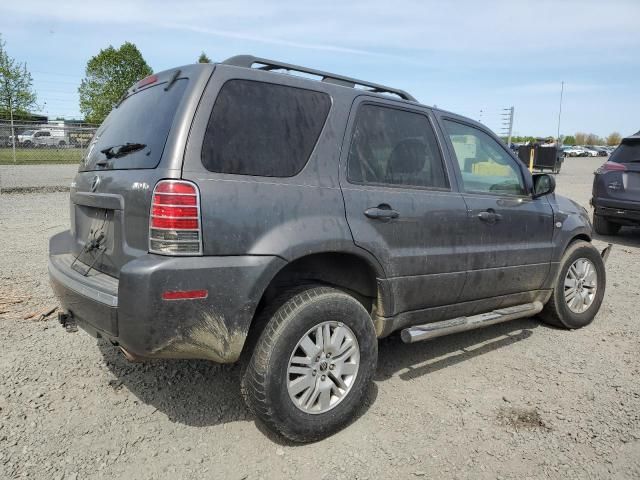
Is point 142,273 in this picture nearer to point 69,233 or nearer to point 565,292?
point 69,233

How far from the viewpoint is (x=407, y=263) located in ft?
10.7

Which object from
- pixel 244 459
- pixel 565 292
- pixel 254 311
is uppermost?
pixel 254 311

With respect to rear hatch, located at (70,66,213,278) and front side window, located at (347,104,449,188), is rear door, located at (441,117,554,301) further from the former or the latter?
rear hatch, located at (70,66,213,278)

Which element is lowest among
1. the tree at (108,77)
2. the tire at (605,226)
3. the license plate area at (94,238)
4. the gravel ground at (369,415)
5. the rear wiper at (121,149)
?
the gravel ground at (369,415)

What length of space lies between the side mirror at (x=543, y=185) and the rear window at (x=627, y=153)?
529 cm

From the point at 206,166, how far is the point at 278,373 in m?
1.10

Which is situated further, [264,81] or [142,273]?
[264,81]

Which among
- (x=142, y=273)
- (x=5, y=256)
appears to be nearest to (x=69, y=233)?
(x=142, y=273)

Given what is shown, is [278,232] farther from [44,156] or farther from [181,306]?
[44,156]

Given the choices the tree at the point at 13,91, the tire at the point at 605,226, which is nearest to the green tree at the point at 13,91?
Answer: the tree at the point at 13,91

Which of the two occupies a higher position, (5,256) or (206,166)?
(206,166)

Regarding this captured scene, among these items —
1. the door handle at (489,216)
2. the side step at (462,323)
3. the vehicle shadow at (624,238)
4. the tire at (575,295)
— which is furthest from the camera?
the vehicle shadow at (624,238)

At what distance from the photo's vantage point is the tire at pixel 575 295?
15.0 feet

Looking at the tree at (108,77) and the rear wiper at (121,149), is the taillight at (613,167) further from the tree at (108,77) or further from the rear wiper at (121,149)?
the tree at (108,77)
